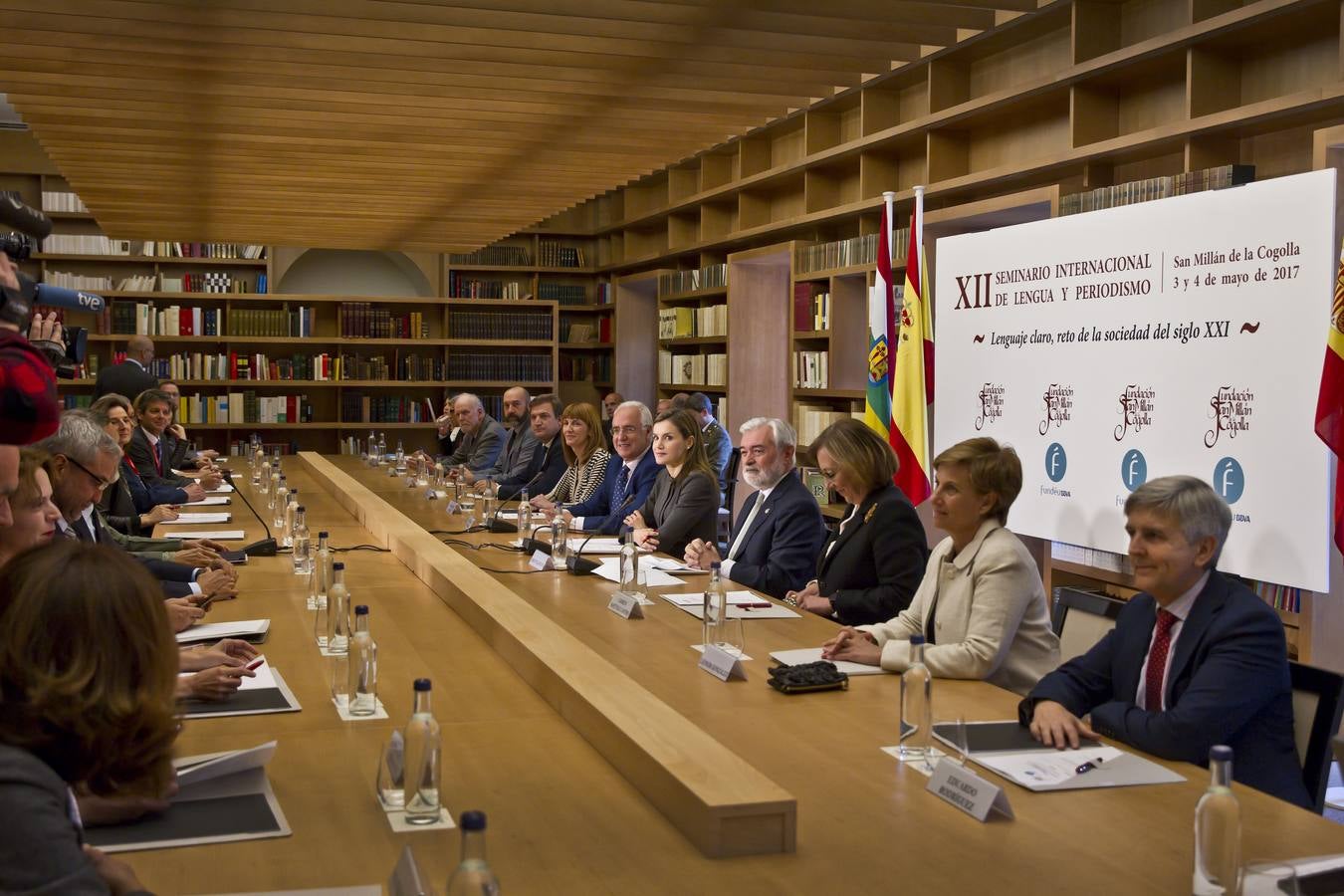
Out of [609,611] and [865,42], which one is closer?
[609,611]

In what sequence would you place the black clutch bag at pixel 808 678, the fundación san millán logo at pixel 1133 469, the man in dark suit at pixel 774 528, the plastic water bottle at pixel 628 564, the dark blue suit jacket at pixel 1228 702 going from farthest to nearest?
the fundación san millán logo at pixel 1133 469 < the man in dark suit at pixel 774 528 < the plastic water bottle at pixel 628 564 < the black clutch bag at pixel 808 678 < the dark blue suit jacket at pixel 1228 702

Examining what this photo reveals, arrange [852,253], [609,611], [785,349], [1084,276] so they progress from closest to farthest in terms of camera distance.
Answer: [609,611]
[1084,276]
[852,253]
[785,349]

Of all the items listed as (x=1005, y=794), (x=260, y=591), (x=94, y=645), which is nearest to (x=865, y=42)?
(x=260, y=591)

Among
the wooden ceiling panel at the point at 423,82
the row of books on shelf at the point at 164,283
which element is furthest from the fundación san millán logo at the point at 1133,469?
the row of books on shelf at the point at 164,283

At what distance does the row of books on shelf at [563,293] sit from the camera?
12.5m

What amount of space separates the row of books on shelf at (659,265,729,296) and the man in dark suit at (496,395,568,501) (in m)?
1.86

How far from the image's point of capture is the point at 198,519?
19.8ft

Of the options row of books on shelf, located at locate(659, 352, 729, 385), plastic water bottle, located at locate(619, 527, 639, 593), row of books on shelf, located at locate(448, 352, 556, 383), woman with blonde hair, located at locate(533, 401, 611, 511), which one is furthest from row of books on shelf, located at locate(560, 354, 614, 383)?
plastic water bottle, located at locate(619, 527, 639, 593)

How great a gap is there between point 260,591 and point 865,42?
267 centimetres

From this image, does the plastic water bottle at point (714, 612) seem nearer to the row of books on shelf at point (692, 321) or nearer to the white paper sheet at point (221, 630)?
the white paper sheet at point (221, 630)

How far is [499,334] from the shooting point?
12.2m

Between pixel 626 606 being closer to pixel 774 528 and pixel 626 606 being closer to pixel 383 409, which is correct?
pixel 774 528

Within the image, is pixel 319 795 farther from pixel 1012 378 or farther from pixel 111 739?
pixel 1012 378

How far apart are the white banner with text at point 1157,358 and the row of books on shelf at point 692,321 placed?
10.6 ft
